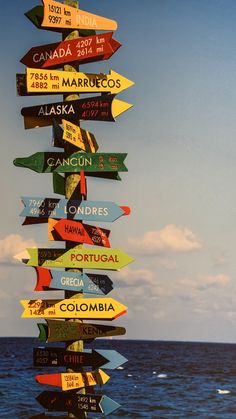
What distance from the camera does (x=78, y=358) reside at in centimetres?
960

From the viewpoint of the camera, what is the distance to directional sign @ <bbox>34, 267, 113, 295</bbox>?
9.56 meters

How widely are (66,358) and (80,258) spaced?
1.28m

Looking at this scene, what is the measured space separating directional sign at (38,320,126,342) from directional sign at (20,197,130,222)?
53.1 inches

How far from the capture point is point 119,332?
9625 millimetres

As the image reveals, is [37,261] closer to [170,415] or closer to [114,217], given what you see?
[114,217]

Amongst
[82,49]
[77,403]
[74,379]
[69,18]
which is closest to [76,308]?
[74,379]

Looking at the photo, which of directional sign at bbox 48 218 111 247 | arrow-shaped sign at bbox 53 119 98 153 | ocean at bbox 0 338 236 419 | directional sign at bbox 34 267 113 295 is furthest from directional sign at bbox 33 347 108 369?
ocean at bbox 0 338 236 419

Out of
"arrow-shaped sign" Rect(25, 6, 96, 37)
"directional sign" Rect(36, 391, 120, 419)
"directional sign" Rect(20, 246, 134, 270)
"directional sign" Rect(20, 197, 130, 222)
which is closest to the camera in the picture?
"directional sign" Rect(36, 391, 120, 419)

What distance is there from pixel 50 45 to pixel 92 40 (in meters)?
0.58

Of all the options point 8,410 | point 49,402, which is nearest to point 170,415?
point 8,410

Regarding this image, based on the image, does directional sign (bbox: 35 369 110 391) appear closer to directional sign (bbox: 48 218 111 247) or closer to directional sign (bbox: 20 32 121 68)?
directional sign (bbox: 48 218 111 247)

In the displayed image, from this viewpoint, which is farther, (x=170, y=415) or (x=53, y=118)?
(x=170, y=415)

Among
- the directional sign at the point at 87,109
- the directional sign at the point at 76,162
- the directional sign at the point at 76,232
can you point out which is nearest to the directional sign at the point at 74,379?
the directional sign at the point at 76,232

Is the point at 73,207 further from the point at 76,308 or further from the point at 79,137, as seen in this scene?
the point at 76,308
